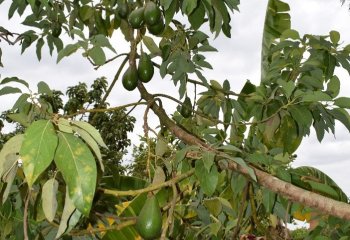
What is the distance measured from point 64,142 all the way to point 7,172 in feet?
0.94

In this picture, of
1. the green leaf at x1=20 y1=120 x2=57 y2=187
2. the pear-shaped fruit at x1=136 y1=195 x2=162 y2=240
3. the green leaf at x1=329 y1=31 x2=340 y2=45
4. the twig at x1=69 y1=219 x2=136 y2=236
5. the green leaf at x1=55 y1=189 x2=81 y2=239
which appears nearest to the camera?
the green leaf at x1=20 y1=120 x2=57 y2=187

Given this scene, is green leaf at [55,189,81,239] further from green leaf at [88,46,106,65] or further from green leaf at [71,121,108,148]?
green leaf at [88,46,106,65]

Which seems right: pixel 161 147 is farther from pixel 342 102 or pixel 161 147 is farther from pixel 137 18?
pixel 342 102

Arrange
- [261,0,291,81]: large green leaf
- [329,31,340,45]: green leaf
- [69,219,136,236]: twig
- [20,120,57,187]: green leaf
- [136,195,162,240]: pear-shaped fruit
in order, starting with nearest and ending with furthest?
[20,120,57,187]: green leaf → [136,195,162,240]: pear-shaped fruit → [69,219,136,236]: twig → [329,31,340,45]: green leaf → [261,0,291,81]: large green leaf

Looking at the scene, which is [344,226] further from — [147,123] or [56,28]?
[56,28]

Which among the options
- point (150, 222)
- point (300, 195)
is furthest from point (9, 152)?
point (300, 195)

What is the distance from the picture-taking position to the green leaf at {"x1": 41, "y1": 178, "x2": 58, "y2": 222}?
118 centimetres

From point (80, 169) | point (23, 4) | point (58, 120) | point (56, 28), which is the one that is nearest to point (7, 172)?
point (58, 120)

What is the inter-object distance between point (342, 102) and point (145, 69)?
0.84 m

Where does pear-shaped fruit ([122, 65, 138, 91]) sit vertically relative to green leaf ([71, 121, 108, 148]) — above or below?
above

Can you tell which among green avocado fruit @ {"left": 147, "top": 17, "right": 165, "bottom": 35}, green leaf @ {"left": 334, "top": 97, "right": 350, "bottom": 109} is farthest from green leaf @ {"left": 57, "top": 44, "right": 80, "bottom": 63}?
green leaf @ {"left": 334, "top": 97, "right": 350, "bottom": 109}

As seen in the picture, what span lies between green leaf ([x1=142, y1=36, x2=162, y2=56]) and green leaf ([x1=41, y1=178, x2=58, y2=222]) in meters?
1.19

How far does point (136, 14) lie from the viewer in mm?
2029

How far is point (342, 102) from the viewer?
1940 millimetres
